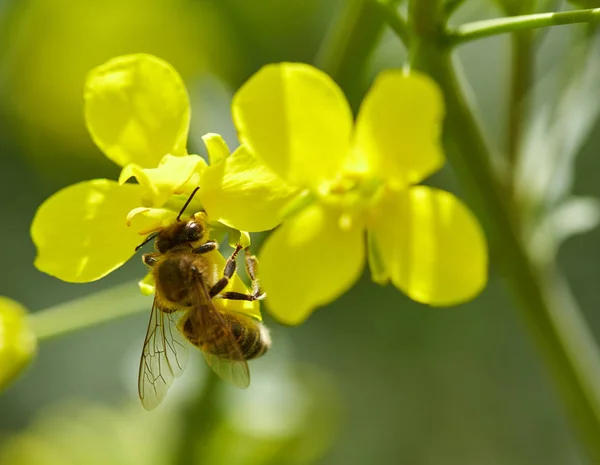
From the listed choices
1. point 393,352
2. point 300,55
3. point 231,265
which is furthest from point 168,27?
point 231,265

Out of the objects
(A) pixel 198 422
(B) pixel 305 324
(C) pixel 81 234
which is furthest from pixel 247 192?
(B) pixel 305 324

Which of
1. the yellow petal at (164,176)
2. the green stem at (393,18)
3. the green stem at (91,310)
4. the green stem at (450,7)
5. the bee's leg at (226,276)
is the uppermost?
the green stem at (450,7)

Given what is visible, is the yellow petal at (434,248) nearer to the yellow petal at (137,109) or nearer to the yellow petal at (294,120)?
the yellow petal at (294,120)

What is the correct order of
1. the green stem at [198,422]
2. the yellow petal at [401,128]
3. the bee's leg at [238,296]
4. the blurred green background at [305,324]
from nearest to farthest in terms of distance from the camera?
the yellow petal at [401,128], the bee's leg at [238,296], the green stem at [198,422], the blurred green background at [305,324]

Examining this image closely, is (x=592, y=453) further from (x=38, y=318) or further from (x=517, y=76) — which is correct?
(x=38, y=318)

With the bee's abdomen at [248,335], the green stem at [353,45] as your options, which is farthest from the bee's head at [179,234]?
the green stem at [353,45]

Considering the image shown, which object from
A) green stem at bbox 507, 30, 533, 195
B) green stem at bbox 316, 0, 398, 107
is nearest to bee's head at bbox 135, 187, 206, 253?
green stem at bbox 316, 0, 398, 107

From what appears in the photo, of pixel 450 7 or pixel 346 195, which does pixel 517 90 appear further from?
pixel 346 195
